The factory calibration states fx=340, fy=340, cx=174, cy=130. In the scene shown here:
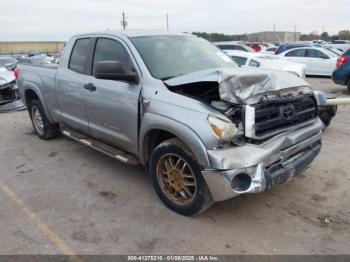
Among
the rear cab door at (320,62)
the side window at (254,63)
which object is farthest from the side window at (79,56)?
the rear cab door at (320,62)

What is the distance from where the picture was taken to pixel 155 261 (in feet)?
9.56

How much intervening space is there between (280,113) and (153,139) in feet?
4.56

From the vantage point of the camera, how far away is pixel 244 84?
3.21 metres

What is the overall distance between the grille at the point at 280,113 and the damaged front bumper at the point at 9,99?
824 cm

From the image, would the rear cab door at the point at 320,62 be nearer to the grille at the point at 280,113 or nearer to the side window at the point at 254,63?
the side window at the point at 254,63

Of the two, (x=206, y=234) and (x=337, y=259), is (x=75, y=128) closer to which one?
(x=206, y=234)

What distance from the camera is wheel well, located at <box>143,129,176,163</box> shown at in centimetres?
371

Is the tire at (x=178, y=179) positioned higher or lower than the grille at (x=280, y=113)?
lower

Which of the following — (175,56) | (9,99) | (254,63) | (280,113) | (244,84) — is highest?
(175,56)

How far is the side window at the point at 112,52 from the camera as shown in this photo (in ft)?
13.3

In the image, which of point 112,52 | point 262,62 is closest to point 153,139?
point 112,52

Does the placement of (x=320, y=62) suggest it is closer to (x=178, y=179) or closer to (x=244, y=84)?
(x=244, y=84)

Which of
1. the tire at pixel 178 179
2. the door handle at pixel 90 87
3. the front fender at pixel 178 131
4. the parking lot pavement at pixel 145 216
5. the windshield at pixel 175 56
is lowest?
the parking lot pavement at pixel 145 216

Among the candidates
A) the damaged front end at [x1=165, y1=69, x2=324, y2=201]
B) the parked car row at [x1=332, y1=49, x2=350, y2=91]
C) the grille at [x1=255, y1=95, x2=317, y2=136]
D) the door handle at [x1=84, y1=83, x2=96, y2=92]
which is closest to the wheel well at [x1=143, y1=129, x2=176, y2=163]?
the damaged front end at [x1=165, y1=69, x2=324, y2=201]
